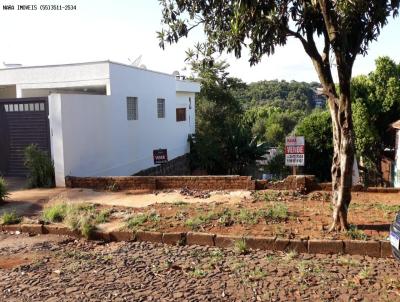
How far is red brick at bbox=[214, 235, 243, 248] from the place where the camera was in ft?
19.2

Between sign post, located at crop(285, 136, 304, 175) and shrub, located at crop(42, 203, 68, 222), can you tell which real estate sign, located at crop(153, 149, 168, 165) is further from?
shrub, located at crop(42, 203, 68, 222)

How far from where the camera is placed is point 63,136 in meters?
10.8

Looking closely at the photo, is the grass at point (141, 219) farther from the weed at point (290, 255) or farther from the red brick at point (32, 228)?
the weed at point (290, 255)

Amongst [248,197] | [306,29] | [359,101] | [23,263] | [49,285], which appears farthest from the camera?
[359,101]

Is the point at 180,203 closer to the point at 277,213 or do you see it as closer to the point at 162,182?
the point at 162,182

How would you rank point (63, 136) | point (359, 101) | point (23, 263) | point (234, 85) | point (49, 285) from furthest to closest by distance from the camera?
point (234, 85), point (359, 101), point (63, 136), point (23, 263), point (49, 285)

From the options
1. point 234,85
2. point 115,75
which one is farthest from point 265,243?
point 234,85

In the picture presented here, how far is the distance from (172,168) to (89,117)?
6.51 m

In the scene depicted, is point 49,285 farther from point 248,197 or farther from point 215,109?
point 215,109

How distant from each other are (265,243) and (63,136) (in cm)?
680

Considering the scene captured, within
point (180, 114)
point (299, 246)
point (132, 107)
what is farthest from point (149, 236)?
point (180, 114)

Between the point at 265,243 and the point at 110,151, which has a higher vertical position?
the point at 110,151

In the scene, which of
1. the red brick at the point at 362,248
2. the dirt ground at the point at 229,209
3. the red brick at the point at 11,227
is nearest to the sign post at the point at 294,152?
the dirt ground at the point at 229,209

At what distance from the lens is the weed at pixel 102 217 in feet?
23.5
